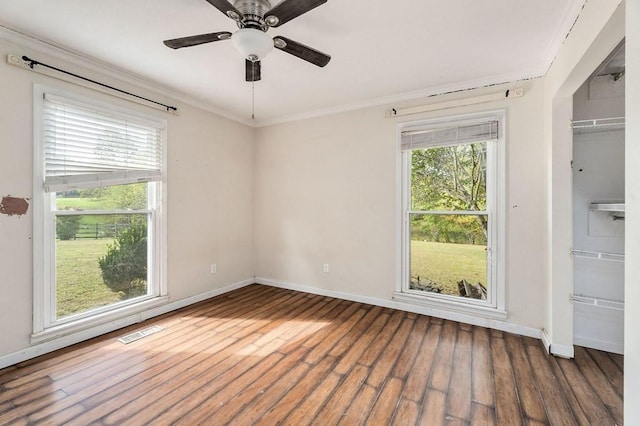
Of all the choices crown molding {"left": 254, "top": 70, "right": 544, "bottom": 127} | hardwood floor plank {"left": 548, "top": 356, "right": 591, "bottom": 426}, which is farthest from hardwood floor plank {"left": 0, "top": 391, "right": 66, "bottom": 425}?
crown molding {"left": 254, "top": 70, "right": 544, "bottom": 127}

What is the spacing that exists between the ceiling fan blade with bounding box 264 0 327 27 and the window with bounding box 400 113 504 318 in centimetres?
209

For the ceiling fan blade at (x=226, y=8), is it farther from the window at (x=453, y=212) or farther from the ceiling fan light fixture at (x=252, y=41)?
the window at (x=453, y=212)

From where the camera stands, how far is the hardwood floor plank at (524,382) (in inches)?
68.0

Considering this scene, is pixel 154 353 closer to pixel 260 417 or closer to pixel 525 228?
pixel 260 417

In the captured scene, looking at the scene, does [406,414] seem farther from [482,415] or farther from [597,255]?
[597,255]

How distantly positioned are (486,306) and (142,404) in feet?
10.3

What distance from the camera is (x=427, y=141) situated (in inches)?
126

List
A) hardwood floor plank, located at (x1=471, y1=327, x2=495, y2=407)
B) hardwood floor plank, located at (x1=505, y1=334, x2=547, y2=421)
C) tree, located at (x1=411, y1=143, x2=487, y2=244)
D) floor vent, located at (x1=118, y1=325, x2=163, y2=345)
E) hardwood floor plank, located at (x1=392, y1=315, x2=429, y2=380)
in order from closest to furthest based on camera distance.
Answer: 1. hardwood floor plank, located at (x1=505, y1=334, x2=547, y2=421)
2. hardwood floor plank, located at (x1=471, y1=327, x2=495, y2=407)
3. hardwood floor plank, located at (x1=392, y1=315, x2=429, y2=380)
4. floor vent, located at (x1=118, y1=325, x2=163, y2=345)
5. tree, located at (x1=411, y1=143, x2=487, y2=244)

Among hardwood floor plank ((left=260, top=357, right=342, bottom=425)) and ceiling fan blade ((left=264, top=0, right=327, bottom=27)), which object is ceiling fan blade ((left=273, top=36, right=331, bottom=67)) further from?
hardwood floor plank ((left=260, top=357, right=342, bottom=425))

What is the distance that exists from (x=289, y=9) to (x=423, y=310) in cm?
317

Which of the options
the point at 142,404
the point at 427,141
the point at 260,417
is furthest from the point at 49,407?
the point at 427,141

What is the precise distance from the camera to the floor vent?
8.45ft

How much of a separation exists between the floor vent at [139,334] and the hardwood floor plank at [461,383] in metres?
2.68

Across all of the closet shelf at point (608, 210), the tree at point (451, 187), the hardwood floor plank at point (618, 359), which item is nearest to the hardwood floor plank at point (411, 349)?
the tree at point (451, 187)
